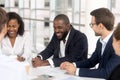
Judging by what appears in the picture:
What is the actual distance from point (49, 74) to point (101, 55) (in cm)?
56

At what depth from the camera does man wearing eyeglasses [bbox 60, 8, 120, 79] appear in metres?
2.35

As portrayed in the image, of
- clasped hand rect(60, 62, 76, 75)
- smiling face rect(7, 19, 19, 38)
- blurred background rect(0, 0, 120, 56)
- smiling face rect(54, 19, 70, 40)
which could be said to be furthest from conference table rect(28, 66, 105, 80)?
blurred background rect(0, 0, 120, 56)

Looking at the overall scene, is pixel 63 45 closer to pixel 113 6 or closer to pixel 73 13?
pixel 113 6

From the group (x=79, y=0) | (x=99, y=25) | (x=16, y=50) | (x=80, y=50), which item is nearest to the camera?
(x=99, y=25)

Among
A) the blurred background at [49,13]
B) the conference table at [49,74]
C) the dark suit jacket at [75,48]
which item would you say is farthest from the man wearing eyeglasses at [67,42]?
the blurred background at [49,13]

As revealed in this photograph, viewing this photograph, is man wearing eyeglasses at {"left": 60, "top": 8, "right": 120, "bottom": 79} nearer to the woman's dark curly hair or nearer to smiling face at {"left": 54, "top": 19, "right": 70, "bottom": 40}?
smiling face at {"left": 54, "top": 19, "right": 70, "bottom": 40}

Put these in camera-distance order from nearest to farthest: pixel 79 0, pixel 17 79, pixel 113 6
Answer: pixel 17 79 < pixel 113 6 < pixel 79 0

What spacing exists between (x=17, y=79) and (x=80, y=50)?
5.26 feet

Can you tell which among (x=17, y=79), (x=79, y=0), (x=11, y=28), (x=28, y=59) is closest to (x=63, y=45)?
(x=28, y=59)

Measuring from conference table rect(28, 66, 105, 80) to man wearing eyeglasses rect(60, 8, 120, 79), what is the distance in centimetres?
7

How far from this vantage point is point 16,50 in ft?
10.7

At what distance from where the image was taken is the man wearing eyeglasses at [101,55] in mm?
2346

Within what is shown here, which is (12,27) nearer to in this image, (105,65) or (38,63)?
(38,63)

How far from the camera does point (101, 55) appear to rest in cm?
263
